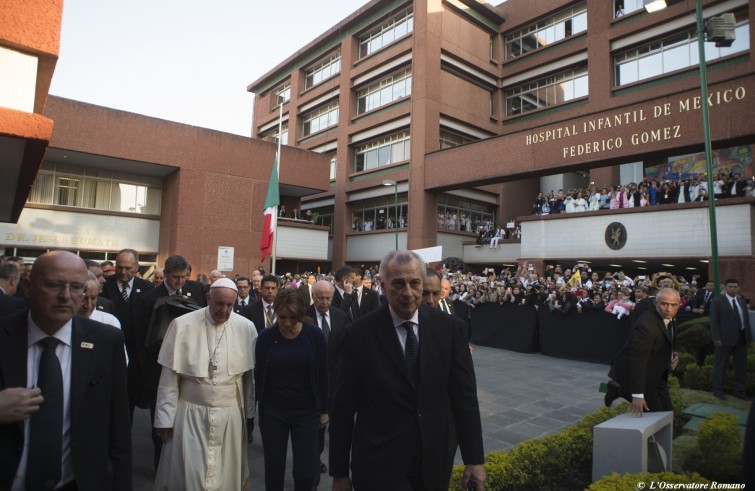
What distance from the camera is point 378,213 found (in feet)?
103

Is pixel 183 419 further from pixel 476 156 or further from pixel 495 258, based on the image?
pixel 495 258

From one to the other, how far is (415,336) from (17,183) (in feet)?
23.8

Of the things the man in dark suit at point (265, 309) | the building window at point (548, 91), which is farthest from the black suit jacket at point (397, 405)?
the building window at point (548, 91)

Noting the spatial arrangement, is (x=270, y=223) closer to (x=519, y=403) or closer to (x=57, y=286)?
(x=519, y=403)

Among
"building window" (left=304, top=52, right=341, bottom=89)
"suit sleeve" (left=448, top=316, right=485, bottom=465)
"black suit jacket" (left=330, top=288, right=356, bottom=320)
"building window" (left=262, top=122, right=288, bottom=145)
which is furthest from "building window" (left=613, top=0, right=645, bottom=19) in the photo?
"suit sleeve" (left=448, top=316, right=485, bottom=465)

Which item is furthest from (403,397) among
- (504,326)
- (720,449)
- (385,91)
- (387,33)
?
(387,33)

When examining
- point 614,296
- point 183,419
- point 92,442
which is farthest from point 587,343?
point 92,442

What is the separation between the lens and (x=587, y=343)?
40.8ft

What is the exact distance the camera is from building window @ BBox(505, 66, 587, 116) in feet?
89.7

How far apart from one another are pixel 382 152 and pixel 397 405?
28.9 metres

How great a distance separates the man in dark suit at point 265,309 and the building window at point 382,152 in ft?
77.4

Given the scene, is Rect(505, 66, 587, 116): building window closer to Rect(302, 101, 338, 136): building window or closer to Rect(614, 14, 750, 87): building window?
Rect(614, 14, 750, 87): building window

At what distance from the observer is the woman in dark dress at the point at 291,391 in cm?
379

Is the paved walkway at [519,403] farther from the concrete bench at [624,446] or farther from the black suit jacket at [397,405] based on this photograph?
the black suit jacket at [397,405]
